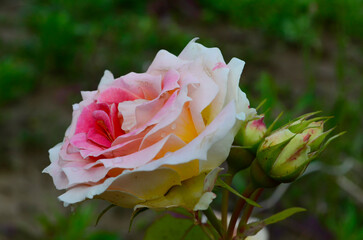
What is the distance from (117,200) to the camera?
1.10 feet

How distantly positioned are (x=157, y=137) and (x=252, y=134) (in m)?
0.09

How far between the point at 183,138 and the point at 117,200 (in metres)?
0.07

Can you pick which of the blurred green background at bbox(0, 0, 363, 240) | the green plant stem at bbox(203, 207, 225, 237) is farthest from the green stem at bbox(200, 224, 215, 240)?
the blurred green background at bbox(0, 0, 363, 240)

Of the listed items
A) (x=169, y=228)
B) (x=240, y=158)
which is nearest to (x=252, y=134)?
(x=240, y=158)

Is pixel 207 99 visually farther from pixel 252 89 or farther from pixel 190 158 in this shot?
pixel 252 89

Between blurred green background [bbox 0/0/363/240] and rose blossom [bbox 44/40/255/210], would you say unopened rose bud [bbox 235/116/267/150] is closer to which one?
rose blossom [bbox 44/40/255/210]

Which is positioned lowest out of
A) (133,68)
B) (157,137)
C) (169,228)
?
(133,68)

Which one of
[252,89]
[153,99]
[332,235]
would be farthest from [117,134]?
[252,89]

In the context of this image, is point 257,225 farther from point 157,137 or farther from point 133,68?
point 133,68

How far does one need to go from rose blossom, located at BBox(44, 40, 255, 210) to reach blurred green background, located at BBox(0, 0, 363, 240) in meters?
0.90

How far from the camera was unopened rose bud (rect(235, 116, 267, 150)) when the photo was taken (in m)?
0.38

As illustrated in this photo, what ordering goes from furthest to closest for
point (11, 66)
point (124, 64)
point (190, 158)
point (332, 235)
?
point (124, 64)
point (11, 66)
point (332, 235)
point (190, 158)

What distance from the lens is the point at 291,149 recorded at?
Result: 1.17ft

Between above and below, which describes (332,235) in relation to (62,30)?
below
